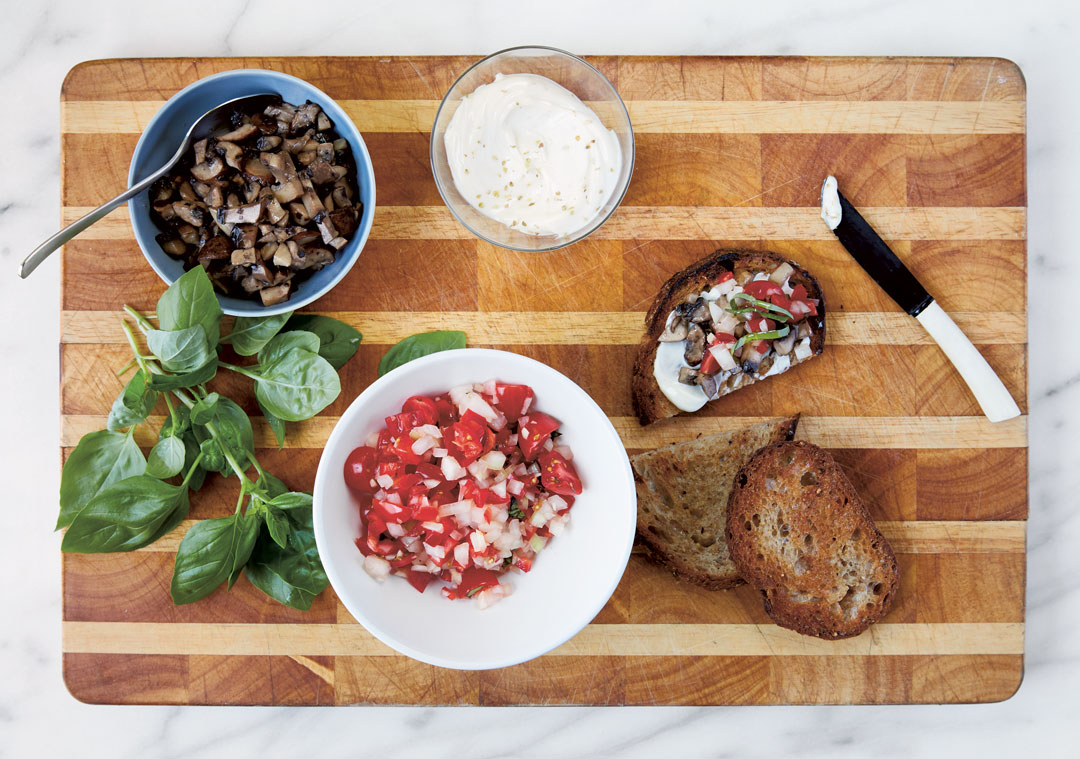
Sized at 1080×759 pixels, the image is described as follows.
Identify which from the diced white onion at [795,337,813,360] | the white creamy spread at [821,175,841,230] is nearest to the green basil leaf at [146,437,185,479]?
the diced white onion at [795,337,813,360]

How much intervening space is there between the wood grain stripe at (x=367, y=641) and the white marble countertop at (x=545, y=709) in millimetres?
354

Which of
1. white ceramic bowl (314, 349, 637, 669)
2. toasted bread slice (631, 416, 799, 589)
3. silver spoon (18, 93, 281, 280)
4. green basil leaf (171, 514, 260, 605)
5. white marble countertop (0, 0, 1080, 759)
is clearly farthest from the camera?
white marble countertop (0, 0, 1080, 759)

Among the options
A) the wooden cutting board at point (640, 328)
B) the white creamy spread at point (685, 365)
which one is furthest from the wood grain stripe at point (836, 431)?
the white creamy spread at point (685, 365)

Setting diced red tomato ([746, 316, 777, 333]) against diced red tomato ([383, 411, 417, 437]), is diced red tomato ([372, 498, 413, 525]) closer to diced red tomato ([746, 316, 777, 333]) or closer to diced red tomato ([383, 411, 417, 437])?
diced red tomato ([383, 411, 417, 437])

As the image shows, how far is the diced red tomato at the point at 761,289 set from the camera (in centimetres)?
246

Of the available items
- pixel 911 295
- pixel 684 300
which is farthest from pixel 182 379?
pixel 911 295

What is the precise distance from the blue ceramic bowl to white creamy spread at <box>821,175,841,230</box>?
1.45m

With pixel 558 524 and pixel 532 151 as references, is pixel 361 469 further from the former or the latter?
pixel 532 151

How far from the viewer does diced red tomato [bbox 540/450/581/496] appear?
2205 mm

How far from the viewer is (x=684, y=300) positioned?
98.2 inches

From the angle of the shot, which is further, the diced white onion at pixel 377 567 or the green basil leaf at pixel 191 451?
the green basil leaf at pixel 191 451

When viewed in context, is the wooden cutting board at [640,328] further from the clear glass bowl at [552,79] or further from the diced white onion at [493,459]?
the diced white onion at [493,459]

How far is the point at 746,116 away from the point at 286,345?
5.42 ft

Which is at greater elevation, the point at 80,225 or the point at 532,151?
the point at 532,151
